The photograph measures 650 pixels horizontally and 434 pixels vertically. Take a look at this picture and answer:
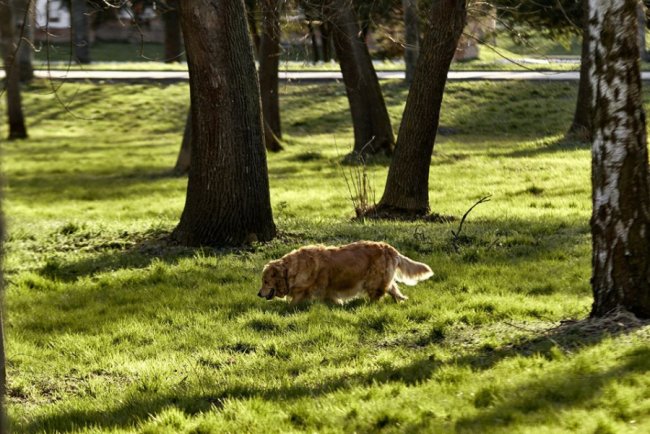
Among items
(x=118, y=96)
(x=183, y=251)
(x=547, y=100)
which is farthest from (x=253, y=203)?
(x=118, y=96)

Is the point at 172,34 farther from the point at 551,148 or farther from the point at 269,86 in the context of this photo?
the point at 551,148

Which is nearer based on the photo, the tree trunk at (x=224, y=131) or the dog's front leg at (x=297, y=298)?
the dog's front leg at (x=297, y=298)

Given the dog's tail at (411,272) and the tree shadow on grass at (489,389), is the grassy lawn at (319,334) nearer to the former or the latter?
the tree shadow on grass at (489,389)

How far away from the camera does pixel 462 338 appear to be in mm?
7770

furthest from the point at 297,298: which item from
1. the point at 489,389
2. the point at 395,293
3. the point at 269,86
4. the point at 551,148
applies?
the point at 269,86

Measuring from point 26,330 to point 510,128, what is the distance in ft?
76.6

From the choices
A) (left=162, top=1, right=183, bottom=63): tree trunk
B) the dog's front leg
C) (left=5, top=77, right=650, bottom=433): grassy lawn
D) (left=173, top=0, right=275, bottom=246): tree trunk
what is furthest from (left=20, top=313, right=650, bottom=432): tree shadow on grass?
(left=162, top=1, right=183, bottom=63): tree trunk

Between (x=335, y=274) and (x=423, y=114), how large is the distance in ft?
20.4

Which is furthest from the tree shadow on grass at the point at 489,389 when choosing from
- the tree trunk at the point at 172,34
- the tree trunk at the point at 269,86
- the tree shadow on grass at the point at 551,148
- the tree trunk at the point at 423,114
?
the tree trunk at the point at 172,34

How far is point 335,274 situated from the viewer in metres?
9.02

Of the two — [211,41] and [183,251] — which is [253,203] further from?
[211,41]

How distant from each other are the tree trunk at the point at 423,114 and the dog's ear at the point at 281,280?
608cm

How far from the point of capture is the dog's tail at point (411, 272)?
30.3 feet

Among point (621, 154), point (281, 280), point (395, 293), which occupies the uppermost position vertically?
point (621, 154)
